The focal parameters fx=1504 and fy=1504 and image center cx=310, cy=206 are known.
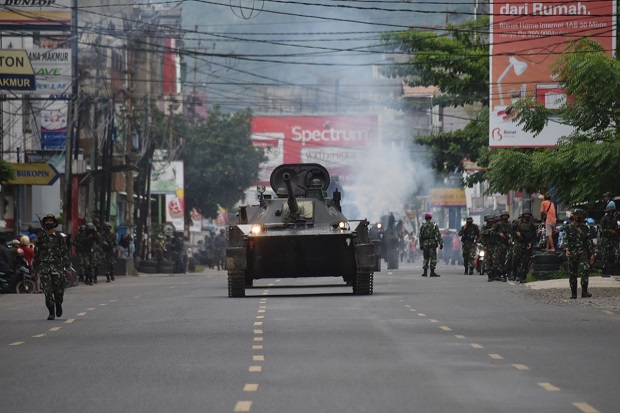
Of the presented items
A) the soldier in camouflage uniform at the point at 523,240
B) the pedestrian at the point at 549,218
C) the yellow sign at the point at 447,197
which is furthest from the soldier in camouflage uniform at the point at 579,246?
the yellow sign at the point at 447,197

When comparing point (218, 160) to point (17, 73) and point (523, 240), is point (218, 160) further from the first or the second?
point (523, 240)

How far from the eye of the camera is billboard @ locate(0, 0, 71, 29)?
52.7 m

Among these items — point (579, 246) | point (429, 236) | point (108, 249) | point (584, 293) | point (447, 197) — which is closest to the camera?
point (579, 246)

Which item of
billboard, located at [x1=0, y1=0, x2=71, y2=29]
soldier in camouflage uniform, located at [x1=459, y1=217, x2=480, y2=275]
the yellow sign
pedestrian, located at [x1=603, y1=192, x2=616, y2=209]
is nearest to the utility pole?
billboard, located at [x1=0, y1=0, x2=71, y2=29]

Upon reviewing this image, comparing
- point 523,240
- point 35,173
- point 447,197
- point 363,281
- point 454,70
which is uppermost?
point 454,70

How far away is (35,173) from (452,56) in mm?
17890

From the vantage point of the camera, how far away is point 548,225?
3881 centimetres

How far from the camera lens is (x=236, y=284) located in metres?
29.4

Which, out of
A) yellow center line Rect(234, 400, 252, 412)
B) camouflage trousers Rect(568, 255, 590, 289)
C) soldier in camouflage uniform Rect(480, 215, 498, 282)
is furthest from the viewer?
soldier in camouflage uniform Rect(480, 215, 498, 282)

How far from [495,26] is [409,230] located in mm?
44513

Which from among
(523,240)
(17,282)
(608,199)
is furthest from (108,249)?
(608,199)

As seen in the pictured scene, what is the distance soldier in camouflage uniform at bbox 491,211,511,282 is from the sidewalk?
9.02ft

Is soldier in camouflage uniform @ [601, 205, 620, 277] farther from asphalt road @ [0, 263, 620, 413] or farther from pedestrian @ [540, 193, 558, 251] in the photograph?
asphalt road @ [0, 263, 620, 413]

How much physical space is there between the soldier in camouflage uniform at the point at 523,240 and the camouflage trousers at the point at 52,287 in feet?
49.1
